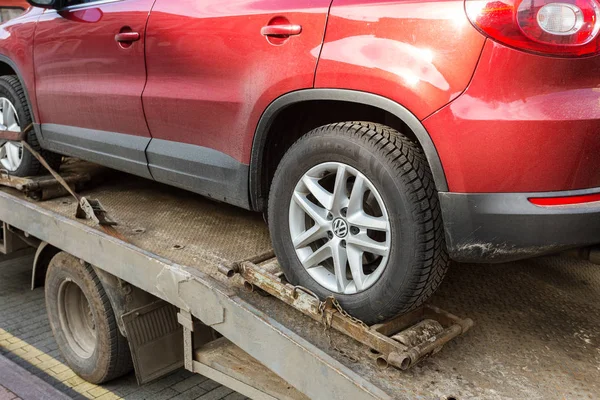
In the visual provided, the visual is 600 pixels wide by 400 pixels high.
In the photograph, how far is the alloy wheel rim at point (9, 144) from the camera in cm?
415

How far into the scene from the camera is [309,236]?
232 centimetres

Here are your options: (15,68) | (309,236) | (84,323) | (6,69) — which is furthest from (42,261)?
(309,236)

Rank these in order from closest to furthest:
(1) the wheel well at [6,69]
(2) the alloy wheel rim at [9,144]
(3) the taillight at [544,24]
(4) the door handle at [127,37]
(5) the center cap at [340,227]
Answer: (3) the taillight at [544,24]
(5) the center cap at [340,227]
(4) the door handle at [127,37]
(2) the alloy wheel rim at [9,144]
(1) the wheel well at [6,69]

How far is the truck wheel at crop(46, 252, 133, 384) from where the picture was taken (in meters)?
3.38

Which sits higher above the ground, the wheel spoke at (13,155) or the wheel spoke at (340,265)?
the wheel spoke at (340,265)

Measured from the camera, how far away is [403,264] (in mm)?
2053

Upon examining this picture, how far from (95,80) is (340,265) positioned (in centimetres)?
198

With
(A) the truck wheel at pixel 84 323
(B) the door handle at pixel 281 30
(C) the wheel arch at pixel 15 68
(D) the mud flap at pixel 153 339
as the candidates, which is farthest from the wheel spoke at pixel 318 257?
(C) the wheel arch at pixel 15 68

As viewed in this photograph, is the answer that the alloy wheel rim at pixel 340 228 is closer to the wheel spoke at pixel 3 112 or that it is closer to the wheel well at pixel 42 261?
the wheel well at pixel 42 261

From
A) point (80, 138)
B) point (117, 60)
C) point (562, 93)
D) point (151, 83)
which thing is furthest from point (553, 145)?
point (80, 138)

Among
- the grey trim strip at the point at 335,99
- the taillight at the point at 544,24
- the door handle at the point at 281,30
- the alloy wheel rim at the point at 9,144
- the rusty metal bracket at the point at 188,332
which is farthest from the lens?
the alloy wheel rim at the point at 9,144

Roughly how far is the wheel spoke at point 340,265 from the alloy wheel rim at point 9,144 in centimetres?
280

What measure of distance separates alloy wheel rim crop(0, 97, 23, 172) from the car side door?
32 centimetres

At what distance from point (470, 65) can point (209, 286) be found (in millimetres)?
1361
